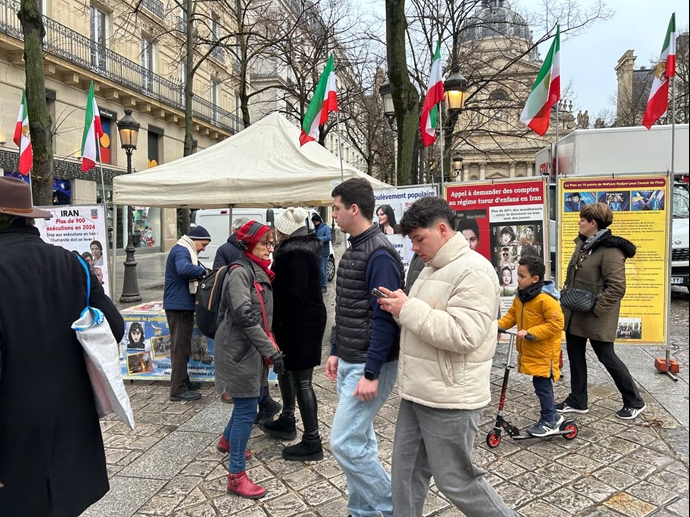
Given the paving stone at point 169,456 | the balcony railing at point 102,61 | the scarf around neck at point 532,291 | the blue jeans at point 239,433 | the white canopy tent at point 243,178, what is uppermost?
the balcony railing at point 102,61

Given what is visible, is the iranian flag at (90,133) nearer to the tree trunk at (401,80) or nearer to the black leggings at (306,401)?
the tree trunk at (401,80)

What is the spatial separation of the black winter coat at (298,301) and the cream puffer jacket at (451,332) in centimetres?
147

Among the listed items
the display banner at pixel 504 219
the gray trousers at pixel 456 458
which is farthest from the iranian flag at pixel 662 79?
the gray trousers at pixel 456 458

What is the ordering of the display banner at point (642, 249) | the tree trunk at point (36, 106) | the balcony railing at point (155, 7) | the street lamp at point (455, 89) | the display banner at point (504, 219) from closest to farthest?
1. the display banner at point (642, 249)
2. the display banner at point (504, 219)
3. the tree trunk at point (36, 106)
4. the street lamp at point (455, 89)
5. the balcony railing at point (155, 7)

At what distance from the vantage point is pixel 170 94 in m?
25.1

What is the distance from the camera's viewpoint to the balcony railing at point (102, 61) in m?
16.2

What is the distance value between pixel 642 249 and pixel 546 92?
2104 millimetres

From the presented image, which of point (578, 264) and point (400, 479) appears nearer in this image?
point (400, 479)

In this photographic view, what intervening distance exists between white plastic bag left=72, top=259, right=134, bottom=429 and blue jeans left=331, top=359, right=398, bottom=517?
108 cm

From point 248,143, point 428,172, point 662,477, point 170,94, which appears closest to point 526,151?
point 428,172

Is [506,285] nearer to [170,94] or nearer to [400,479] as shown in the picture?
[400,479]

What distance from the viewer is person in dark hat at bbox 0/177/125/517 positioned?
6.82 feet

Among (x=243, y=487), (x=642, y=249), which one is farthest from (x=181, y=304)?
(x=642, y=249)

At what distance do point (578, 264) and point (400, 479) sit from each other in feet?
9.81
